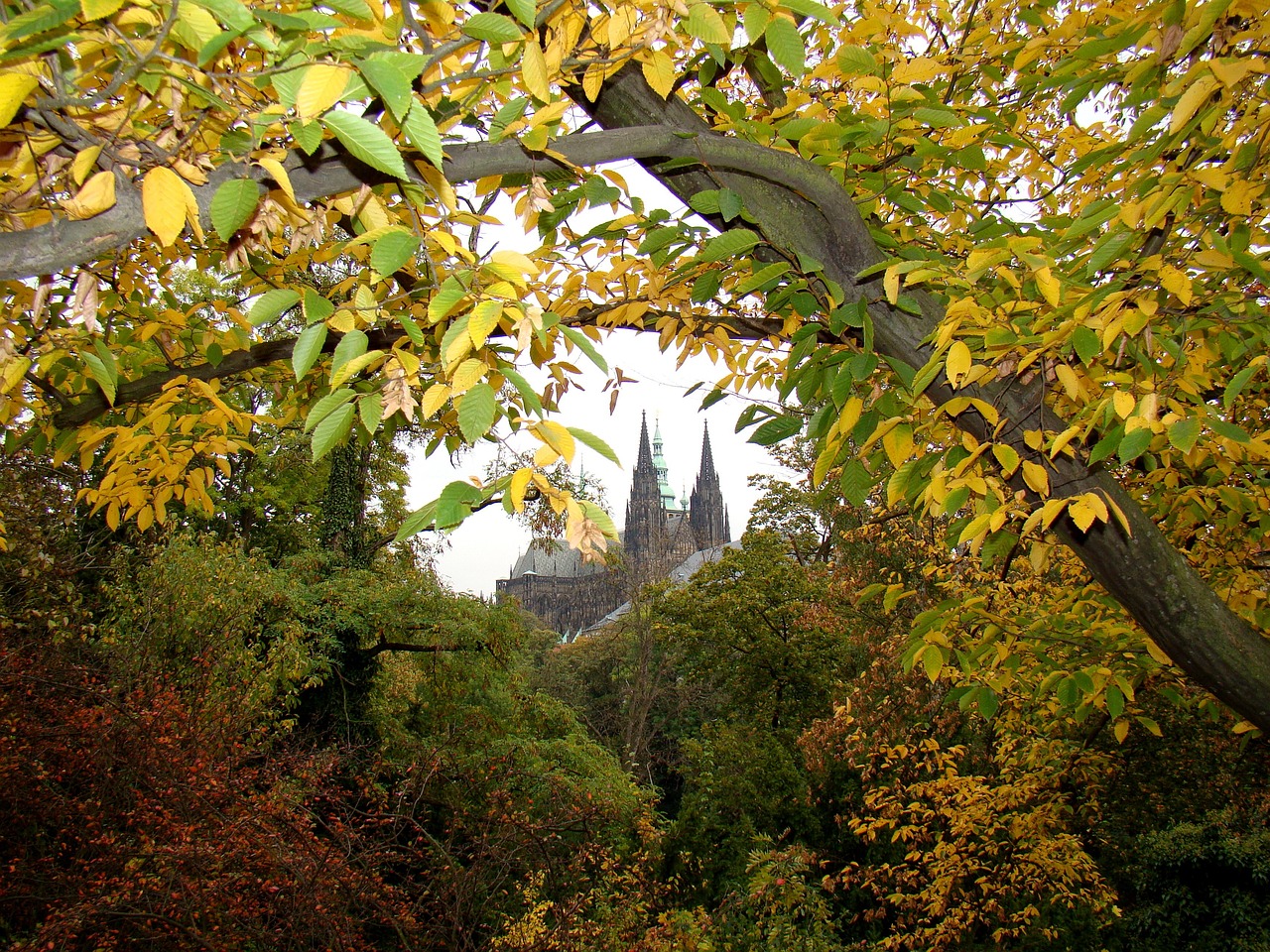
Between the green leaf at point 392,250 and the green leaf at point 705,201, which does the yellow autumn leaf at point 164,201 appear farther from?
the green leaf at point 705,201

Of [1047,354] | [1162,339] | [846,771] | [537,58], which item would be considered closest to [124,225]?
[537,58]

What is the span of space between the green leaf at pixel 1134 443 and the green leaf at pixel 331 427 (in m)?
1.48

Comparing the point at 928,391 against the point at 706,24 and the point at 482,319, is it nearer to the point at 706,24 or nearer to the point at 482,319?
A: the point at 706,24

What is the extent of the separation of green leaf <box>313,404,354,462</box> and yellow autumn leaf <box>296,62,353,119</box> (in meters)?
0.45

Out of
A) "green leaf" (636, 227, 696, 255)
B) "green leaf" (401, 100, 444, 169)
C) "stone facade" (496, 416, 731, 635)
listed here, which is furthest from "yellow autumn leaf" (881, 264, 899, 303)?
"stone facade" (496, 416, 731, 635)

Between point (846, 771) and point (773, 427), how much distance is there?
34.6ft

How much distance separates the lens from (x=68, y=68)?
101cm

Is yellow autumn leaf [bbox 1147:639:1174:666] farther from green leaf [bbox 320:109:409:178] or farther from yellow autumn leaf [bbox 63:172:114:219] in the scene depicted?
yellow autumn leaf [bbox 63:172:114:219]

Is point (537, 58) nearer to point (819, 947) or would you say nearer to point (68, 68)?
point (68, 68)

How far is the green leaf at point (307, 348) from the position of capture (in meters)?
1.14

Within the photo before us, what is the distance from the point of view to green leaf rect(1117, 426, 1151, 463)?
1.50 metres

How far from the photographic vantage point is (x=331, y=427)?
1.13 m

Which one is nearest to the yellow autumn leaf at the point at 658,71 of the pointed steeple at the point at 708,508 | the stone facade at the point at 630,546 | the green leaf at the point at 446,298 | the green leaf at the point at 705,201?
the green leaf at the point at 705,201

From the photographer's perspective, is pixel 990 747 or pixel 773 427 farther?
pixel 990 747
